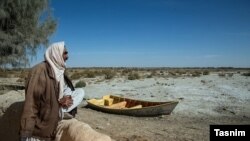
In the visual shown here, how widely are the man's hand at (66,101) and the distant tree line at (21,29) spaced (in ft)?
54.1

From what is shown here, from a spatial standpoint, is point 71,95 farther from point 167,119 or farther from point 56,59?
point 167,119

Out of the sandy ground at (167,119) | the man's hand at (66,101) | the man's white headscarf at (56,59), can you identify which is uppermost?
the man's white headscarf at (56,59)

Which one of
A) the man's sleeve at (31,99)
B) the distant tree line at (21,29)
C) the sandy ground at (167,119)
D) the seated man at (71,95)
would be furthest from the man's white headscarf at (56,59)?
the distant tree line at (21,29)

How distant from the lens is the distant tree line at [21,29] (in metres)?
20.0

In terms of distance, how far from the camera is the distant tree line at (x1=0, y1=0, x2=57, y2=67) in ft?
65.7

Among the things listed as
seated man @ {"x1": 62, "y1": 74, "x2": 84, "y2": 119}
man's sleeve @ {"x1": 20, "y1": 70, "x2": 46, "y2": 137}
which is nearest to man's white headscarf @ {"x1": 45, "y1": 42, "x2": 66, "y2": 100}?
man's sleeve @ {"x1": 20, "y1": 70, "x2": 46, "y2": 137}

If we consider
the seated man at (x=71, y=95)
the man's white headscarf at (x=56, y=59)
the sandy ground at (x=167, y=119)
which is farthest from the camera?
the sandy ground at (x=167, y=119)

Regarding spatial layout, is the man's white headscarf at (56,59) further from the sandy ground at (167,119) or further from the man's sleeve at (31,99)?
the sandy ground at (167,119)

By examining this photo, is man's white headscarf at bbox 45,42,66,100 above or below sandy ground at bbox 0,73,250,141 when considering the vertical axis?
above

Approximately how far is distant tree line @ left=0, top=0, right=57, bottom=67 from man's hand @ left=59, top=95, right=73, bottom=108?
16.5 m

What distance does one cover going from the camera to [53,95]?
159 inches

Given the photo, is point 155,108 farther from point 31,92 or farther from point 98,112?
point 31,92

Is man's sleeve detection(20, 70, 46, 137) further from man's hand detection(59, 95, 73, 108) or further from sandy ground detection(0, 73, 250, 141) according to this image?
sandy ground detection(0, 73, 250, 141)

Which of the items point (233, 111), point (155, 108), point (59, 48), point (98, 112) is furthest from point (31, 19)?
point (59, 48)
